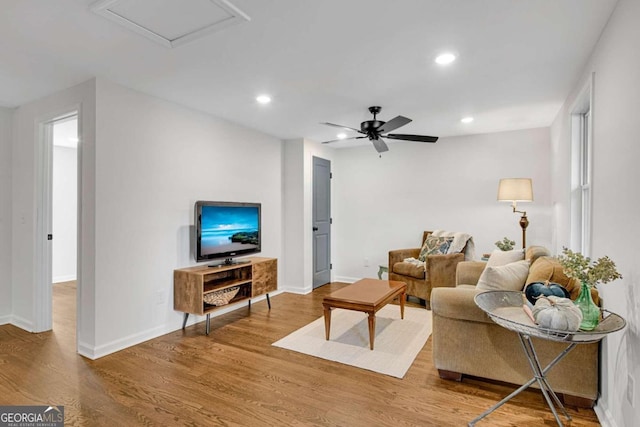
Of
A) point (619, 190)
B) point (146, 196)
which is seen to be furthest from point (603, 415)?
point (146, 196)

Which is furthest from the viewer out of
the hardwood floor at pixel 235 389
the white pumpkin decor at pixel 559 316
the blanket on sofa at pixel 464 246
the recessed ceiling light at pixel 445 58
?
the blanket on sofa at pixel 464 246

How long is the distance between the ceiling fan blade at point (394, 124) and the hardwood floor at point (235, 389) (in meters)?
2.11

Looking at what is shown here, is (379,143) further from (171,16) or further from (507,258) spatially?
(171,16)

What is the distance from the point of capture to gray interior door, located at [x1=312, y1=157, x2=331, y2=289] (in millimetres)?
5664

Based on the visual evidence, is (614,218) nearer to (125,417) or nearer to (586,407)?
(586,407)

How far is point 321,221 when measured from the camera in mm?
5852

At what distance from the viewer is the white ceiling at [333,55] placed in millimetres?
1989

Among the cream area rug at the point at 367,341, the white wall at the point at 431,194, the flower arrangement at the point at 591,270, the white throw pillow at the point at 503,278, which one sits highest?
the white wall at the point at 431,194

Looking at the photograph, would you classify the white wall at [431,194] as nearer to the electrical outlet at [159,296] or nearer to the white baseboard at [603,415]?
the white baseboard at [603,415]

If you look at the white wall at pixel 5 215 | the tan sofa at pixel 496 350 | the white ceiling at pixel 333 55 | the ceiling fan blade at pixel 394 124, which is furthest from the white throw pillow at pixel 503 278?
the white wall at pixel 5 215

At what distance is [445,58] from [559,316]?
1.91 metres

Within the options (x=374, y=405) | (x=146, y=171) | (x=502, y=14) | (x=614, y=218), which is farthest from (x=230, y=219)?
(x=614, y=218)

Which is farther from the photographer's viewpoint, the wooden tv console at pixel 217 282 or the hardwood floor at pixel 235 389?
the wooden tv console at pixel 217 282

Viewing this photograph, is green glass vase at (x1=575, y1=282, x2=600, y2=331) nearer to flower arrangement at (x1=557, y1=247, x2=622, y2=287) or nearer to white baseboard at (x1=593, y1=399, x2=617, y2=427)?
flower arrangement at (x1=557, y1=247, x2=622, y2=287)
